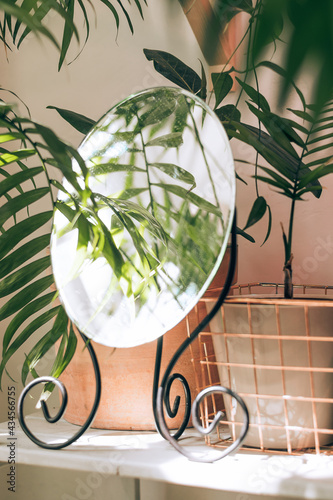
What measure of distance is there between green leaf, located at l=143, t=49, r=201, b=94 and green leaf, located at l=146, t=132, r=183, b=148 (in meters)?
0.15

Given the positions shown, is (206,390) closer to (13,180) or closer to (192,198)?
(192,198)

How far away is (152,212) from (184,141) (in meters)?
0.10

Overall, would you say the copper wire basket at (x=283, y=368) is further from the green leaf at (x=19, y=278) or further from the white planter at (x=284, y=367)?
the green leaf at (x=19, y=278)

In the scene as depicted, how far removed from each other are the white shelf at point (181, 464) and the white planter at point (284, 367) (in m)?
0.03

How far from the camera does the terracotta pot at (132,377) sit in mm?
723

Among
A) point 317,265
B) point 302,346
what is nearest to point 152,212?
point 302,346

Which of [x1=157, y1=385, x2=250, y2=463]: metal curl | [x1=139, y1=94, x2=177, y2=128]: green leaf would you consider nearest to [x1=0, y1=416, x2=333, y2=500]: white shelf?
[x1=157, y1=385, x2=250, y2=463]: metal curl

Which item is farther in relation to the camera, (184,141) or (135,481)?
(135,481)

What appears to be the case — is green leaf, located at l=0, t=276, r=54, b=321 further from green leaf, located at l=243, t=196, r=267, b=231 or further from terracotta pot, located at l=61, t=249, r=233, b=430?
green leaf, located at l=243, t=196, r=267, b=231

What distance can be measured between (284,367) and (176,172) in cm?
28

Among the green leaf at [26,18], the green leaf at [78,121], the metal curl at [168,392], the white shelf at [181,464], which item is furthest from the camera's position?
the green leaf at [78,121]

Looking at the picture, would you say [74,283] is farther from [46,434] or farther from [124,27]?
[124,27]

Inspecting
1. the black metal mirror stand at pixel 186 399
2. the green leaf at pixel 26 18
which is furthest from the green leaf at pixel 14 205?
the green leaf at pixel 26 18

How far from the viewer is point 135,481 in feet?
2.97
